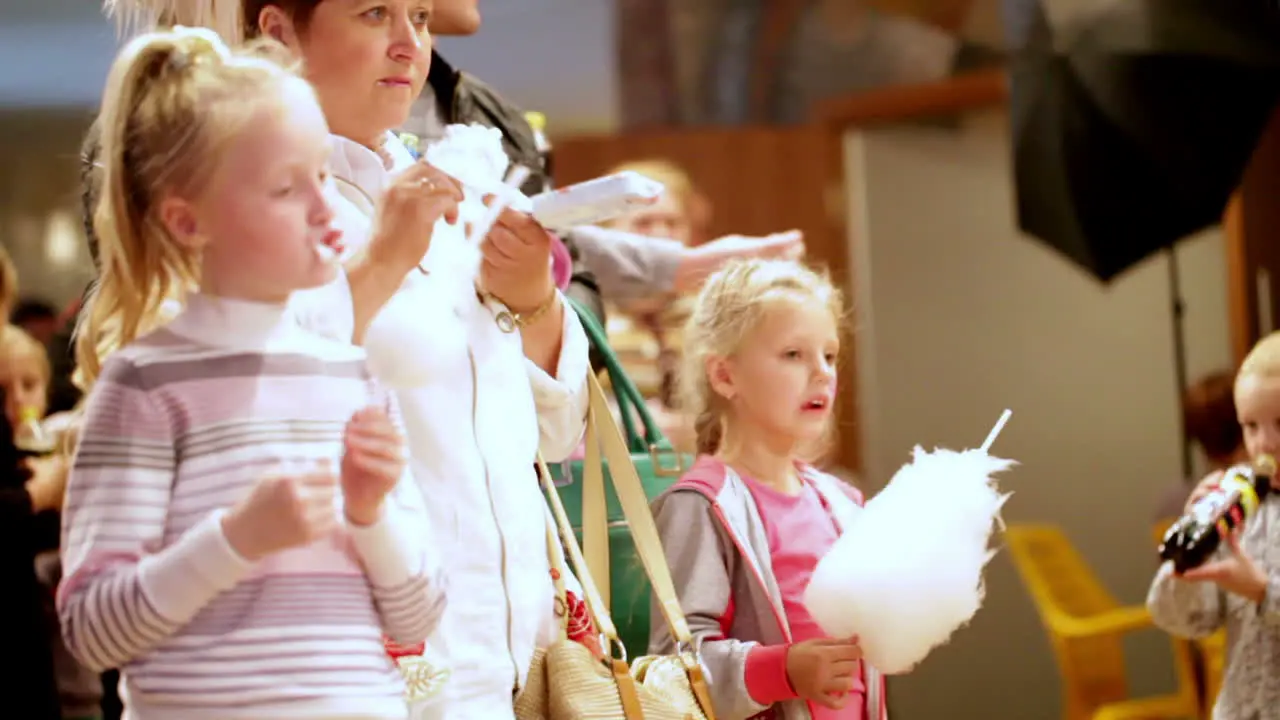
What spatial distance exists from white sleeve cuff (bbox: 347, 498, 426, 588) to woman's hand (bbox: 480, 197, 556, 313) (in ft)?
1.30

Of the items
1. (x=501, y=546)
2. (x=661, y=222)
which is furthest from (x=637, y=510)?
(x=661, y=222)

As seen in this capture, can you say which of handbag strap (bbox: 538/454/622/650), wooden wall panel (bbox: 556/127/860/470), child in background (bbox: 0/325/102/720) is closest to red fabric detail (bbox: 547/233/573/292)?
handbag strap (bbox: 538/454/622/650)

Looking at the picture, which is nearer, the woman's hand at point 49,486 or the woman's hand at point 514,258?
the woman's hand at point 514,258

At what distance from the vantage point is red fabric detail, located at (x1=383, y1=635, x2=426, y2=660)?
1.53 metres

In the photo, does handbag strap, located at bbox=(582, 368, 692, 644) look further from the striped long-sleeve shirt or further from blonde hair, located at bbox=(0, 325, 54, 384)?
blonde hair, located at bbox=(0, 325, 54, 384)

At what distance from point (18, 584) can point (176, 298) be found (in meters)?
1.55

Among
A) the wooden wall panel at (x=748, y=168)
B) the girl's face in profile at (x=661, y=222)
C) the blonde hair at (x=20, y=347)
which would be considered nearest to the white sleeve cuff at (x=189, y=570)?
the blonde hair at (x=20, y=347)

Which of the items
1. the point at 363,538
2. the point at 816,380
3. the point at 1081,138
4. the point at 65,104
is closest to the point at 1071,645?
the point at 1081,138

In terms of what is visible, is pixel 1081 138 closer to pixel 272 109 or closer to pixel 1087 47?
pixel 1087 47

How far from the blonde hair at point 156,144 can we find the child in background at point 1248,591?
5.34 feet

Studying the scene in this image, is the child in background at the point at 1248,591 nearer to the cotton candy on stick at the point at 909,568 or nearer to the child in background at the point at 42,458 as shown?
the cotton candy on stick at the point at 909,568

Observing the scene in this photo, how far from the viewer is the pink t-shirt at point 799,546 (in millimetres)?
2230

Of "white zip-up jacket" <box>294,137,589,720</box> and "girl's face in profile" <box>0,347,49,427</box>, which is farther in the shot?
"girl's face in profile" <box>0,347,49,427</box>

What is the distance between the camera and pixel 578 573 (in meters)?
1.83
